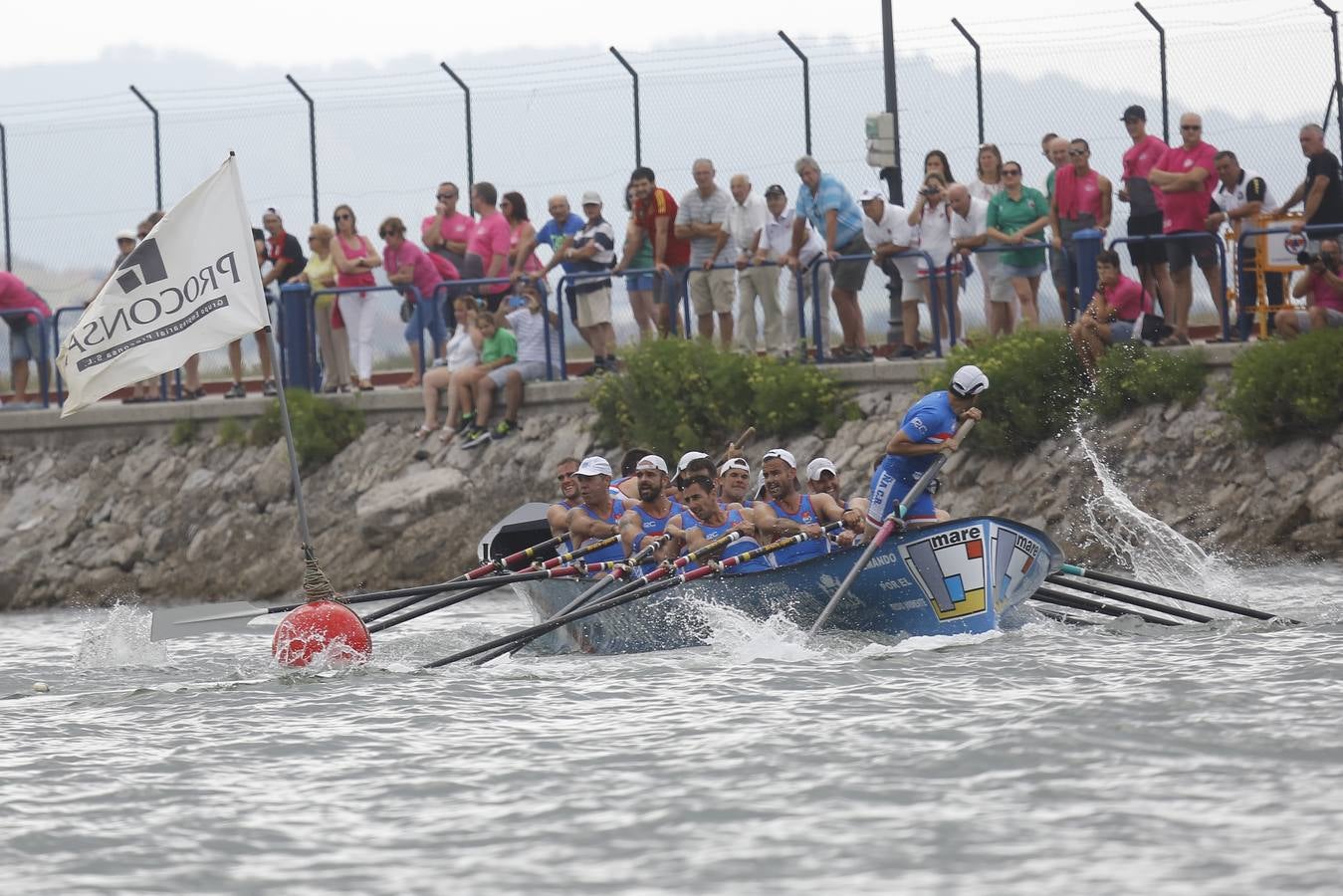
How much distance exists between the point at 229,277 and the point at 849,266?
284 inches

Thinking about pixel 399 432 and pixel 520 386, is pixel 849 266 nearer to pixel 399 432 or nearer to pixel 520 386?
pixel 520 386

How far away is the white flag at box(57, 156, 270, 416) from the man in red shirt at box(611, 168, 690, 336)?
261 inches

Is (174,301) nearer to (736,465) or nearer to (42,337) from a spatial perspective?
(736,465)

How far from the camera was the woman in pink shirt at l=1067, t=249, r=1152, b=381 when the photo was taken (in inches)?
728

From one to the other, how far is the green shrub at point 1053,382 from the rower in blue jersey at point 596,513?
3845 millimetres

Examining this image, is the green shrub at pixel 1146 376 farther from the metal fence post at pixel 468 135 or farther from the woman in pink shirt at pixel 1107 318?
the metal fence post at pixel 468 135

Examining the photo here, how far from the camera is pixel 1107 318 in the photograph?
18625 mm

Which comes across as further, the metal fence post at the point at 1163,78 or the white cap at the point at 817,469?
the metal fence post at the point at 1163,78

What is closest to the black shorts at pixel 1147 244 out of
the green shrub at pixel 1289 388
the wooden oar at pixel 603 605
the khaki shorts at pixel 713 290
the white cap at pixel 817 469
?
the green shrub at pixel 1289 388

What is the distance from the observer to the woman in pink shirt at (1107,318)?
18.5 metres

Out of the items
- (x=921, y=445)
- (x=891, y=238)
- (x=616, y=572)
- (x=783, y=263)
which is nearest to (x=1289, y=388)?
(x=891, y=238)

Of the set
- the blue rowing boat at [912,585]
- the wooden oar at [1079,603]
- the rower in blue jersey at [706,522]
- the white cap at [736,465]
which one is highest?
the white cap at [736,465]

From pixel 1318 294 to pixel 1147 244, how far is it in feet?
5.13

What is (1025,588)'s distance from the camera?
14.2 m
